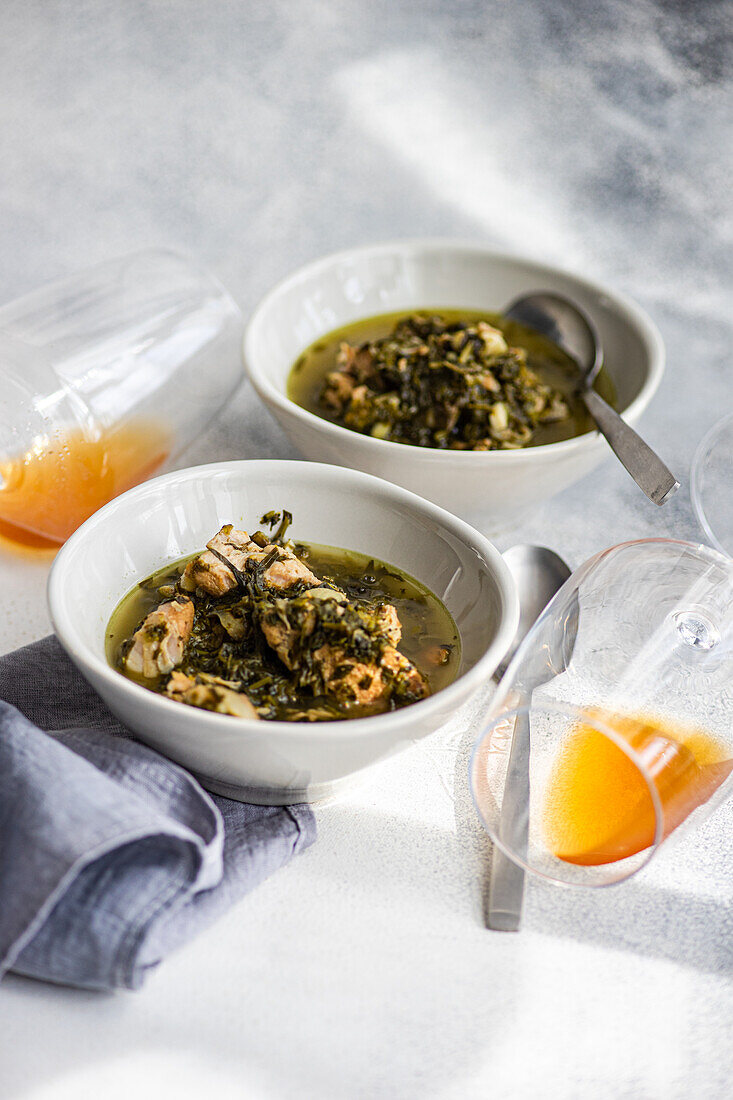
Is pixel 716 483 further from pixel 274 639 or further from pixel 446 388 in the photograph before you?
pixel 274 639

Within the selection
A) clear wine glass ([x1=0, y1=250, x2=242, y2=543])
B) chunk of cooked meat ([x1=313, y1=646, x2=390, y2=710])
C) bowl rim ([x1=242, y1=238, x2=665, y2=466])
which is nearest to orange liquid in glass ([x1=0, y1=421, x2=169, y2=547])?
clear wine glass ([x1=0, y1=250, x2=242, y2=543])

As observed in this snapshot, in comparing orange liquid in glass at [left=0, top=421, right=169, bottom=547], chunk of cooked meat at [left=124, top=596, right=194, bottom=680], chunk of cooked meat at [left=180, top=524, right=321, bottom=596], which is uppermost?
chunk of cooked meat at [left=180, top=524, right=321, bottom=596]

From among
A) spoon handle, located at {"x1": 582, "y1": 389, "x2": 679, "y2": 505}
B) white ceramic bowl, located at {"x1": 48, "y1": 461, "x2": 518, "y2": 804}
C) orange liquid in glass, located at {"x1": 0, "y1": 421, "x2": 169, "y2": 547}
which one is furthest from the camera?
orange liquid in glass, located at {"x1": 0, "y1": 421, "x2": 169, "y2": 547}

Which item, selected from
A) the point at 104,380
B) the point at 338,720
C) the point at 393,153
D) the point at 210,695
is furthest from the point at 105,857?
the point at 393,153

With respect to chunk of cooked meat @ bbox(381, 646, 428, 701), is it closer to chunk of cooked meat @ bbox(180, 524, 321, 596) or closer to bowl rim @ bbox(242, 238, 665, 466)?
chunk of cooked meat @ bbox(180, 524, 321, 596)

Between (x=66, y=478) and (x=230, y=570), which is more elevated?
(x=230, y=570)

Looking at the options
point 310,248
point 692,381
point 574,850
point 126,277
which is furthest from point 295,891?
point 310,248
